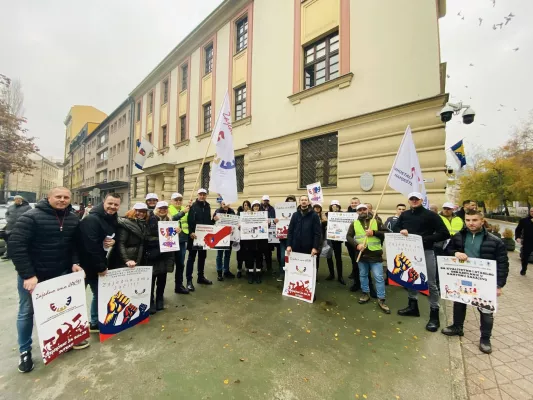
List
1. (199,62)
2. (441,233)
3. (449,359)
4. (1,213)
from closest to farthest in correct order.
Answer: (449,359), (441,233), (1,213), (199,62)

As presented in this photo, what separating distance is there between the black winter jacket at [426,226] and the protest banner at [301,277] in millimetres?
1811

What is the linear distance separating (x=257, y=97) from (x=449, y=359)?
1174 centimetres

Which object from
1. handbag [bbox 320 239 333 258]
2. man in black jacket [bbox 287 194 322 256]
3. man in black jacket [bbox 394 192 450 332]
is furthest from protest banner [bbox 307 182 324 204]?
man in black jacket [bbox 394 192 450 332]

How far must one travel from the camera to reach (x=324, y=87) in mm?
9367

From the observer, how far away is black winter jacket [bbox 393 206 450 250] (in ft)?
13.0

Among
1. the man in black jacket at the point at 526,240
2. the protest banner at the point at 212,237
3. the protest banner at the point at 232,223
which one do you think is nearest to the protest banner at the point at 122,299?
the protest banner at the point at 212,237

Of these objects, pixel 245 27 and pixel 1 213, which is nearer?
pixel 1 213

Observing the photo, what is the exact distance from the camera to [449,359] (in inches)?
120

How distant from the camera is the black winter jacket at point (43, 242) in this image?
263 centimetres

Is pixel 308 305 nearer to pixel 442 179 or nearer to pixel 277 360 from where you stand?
pixel 277 360

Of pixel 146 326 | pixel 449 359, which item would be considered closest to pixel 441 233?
pixel 449 359

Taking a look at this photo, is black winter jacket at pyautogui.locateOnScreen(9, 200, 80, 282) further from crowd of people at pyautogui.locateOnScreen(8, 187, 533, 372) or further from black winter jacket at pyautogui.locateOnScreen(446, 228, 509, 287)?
black winter jacket at pyautogui.locateOnScreen(446, 228, 509, 287)

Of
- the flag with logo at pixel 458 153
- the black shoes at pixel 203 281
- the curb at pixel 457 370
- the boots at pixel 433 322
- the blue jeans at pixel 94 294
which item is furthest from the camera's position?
the flag with logo at pixel 458 153

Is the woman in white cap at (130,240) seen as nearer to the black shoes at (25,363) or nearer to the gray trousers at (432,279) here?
the black shoes at (25,363)
